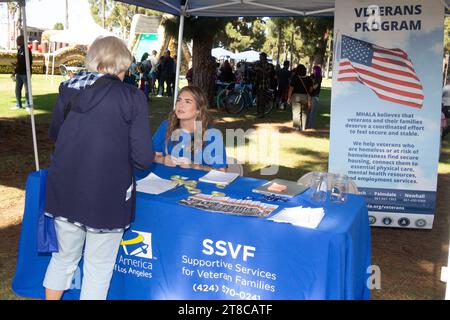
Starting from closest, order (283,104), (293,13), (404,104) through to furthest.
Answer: (404,104)
(293,13)
(283,104)

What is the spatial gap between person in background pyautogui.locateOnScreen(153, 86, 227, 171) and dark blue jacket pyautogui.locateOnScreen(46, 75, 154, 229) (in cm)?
119

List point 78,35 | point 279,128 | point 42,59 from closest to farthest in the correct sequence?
point 279,128, point 78,35, point 42,59

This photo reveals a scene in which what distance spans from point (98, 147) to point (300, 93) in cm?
929

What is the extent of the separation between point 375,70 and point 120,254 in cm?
291

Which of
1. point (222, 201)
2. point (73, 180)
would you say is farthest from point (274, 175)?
point (73, 180)

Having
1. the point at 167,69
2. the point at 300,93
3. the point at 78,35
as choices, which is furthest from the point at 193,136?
the point at 78,35

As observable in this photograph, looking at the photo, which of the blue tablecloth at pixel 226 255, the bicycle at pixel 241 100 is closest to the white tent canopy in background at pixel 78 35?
the bicycle at pixel 241 100

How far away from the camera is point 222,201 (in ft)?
7.98

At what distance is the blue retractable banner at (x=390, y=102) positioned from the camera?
416 cm

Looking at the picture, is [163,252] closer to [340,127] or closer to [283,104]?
[340,127]

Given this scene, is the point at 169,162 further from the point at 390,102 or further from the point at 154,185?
the point at 390,102

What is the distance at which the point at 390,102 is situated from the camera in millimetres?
4285

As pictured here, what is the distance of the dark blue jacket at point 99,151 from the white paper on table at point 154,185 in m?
0.49

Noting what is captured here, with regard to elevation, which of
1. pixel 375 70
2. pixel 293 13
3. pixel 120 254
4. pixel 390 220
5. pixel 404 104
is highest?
pixel 293 13
